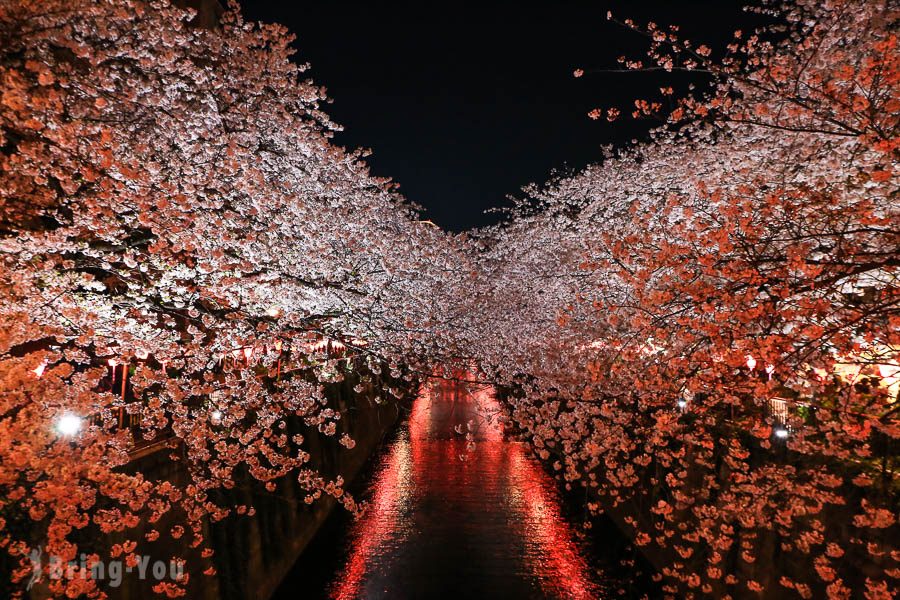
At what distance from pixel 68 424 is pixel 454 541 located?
11.9 meters

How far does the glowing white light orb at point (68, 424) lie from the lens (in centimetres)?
665

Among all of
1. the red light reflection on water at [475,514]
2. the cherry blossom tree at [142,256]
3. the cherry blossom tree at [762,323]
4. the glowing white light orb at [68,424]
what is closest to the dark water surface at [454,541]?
the red light reflection on water at [475,514]

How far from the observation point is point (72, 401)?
6.61 meters

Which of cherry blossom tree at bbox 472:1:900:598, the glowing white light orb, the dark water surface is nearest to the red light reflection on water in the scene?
the dark water surface

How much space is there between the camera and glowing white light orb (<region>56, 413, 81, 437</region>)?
665 centimetres

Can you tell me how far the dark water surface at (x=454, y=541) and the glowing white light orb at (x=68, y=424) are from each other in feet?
21.0

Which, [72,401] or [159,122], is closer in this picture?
[72,401]

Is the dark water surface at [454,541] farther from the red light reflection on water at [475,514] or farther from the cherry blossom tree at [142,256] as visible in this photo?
the cherry blossom tree at [142,256]

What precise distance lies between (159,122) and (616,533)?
1648 cm

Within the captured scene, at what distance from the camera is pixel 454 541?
1597 centimetres

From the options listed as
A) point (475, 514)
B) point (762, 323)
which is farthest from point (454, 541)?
point (762, 323)

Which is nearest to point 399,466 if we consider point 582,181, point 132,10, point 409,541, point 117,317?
point 409,541

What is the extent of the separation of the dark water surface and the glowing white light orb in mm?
6386

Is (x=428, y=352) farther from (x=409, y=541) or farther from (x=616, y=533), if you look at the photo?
(x=616, y=533)
